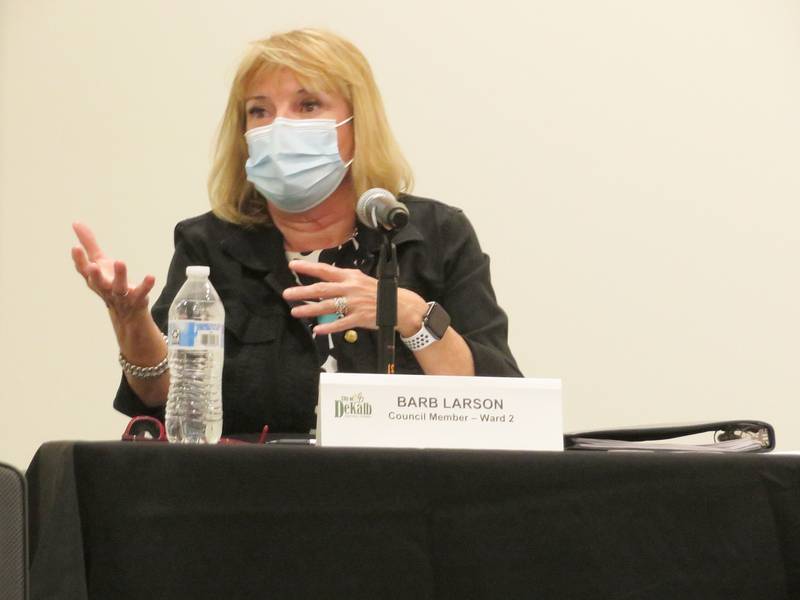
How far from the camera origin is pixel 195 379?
5.06 ft

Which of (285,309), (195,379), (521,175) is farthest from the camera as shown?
(521,175)

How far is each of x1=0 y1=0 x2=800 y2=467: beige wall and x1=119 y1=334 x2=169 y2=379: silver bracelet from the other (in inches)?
37.6

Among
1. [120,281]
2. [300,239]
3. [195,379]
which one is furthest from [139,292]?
[300,239]

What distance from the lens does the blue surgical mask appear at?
2121 mm

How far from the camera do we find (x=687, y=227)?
2.79 m

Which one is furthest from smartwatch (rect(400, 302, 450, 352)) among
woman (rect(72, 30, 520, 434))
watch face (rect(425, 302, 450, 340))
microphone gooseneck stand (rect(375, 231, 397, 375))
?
microphone gooseneck stand (rect(375, 231, 397, 375))

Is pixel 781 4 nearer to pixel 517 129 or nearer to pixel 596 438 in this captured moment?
pixel 517 129

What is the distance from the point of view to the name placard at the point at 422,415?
4.09 feet

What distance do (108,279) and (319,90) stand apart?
2.44ft

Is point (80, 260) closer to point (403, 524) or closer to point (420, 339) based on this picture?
point (420, 339)

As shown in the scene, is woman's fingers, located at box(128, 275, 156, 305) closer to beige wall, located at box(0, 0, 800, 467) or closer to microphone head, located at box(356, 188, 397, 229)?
microphone head, located at box(356, 188, 397, 229)

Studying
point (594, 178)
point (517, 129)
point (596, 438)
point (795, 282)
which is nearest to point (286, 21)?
point (517, 129)

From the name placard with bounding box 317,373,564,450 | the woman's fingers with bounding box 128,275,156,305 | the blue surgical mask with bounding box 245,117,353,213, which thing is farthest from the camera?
the blue surgical mask with bounding box 245,117,353,213

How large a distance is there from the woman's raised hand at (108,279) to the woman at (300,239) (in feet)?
0.84
